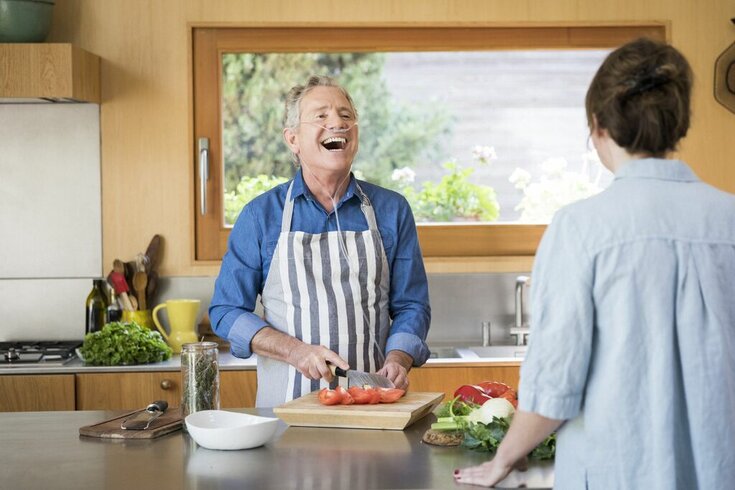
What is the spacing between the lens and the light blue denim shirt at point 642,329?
147 centimetres

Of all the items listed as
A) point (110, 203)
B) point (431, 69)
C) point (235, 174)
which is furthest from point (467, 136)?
point (110, 203)

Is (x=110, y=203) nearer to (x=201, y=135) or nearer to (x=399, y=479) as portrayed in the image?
(x=201, y=135)

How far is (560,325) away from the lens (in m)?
1.47

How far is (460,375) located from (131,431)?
66.5 inches

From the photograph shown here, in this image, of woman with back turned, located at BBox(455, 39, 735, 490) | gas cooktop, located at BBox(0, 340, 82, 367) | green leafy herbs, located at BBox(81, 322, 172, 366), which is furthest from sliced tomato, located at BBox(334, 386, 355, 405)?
gas cooktop, located at BBox(0, 340, 82, 367)

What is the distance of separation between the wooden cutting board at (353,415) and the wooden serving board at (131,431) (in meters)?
0.23

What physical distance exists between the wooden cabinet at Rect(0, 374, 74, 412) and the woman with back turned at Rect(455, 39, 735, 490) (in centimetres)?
237

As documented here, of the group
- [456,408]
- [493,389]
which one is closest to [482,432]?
[456,408]

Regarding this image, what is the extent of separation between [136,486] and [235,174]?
8.15ft

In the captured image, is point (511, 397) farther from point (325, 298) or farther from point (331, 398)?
point (325, 298)

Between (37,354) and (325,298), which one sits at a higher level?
(325,298)

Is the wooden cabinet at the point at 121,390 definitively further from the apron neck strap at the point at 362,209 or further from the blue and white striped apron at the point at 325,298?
the apron neck strap at the point at 362,209

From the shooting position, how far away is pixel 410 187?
13.9 ft

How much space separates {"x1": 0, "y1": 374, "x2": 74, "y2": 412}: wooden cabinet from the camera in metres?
3.50
